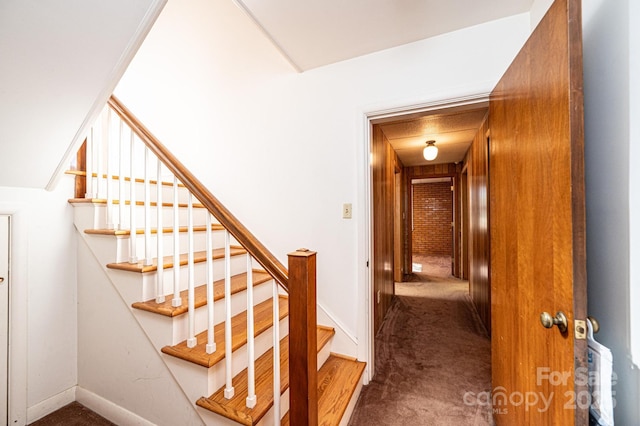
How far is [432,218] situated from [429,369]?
20.2 feet

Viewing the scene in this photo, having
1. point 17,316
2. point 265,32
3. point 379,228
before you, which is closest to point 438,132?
point 379,228

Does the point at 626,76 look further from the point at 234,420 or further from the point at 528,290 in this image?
the point at 234,420

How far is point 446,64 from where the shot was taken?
156 cm

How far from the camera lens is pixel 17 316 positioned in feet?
5.02

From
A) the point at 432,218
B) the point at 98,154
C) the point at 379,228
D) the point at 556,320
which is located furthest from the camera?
the point at 432,218

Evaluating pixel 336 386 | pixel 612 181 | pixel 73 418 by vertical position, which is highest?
pixel 612 181

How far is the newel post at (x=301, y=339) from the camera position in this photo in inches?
38.1

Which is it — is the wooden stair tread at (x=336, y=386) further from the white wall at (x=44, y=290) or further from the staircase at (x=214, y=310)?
the white wall at (x=44, y=290)

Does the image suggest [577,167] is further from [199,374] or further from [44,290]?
[44,290]

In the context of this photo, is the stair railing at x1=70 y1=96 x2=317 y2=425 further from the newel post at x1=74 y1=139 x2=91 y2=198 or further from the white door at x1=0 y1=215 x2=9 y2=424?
the white door at x1=0 y1=215 x2=9 y2=424

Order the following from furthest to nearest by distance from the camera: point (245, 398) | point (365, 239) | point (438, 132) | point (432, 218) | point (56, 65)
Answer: point (432, 218), point (438, 132), point (365, 239), point (245, 398), point (56, 65)

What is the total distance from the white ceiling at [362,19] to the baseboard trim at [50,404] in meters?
2.78

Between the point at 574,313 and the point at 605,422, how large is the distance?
1.00ft

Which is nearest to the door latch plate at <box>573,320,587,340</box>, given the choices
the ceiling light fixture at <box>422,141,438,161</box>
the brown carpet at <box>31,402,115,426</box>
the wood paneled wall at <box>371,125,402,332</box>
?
the wood paneled wall at <box>371,125,402,332</box>
